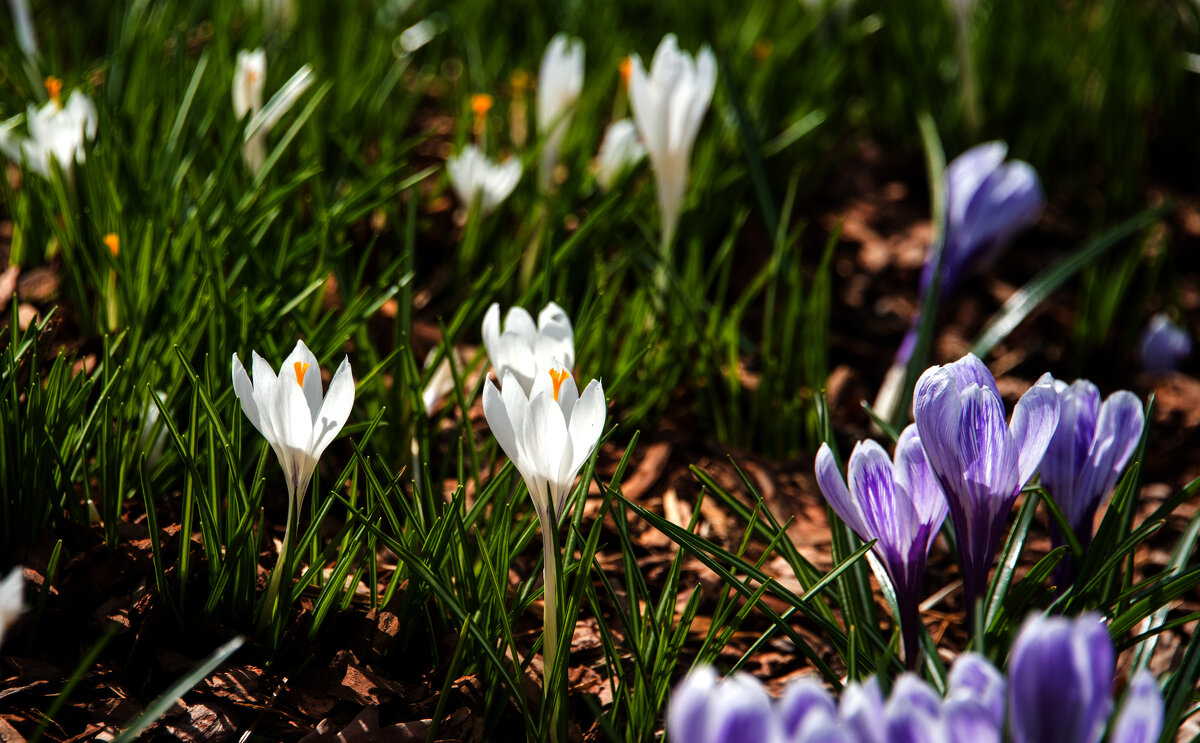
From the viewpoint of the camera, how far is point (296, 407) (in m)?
0.97

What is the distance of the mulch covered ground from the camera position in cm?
106

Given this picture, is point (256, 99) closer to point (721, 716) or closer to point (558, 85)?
point (558, 85)

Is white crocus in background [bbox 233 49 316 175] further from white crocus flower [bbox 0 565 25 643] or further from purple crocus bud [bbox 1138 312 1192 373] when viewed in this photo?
purple crocus bud [bbox 1138 312 1192 373]

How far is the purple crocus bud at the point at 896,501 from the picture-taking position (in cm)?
97

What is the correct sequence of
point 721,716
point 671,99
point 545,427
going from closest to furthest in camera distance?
point 721,716 → point 545,427 → point 671,99

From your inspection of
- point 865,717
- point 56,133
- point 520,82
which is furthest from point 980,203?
point 56,133

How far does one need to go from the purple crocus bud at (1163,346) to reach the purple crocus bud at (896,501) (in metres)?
1.42

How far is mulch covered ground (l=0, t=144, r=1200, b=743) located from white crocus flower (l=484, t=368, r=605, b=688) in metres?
0.33

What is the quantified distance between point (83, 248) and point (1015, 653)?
1.39 metres

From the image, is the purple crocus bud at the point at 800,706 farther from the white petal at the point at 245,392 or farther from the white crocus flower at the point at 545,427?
the white petal at the point at 245,392

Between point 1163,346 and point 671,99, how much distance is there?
131 cm

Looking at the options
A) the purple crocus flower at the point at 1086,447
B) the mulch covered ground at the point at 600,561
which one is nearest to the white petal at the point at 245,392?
the mulch covered ground at the point at 600,561

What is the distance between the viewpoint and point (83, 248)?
1.44 meters

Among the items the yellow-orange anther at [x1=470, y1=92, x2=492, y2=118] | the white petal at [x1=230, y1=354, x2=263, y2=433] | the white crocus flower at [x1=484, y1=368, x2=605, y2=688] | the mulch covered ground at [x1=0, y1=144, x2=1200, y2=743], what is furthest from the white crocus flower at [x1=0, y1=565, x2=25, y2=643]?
the yellow-orange anther at [x1=470, y1=92, x2=492, y2=118]
